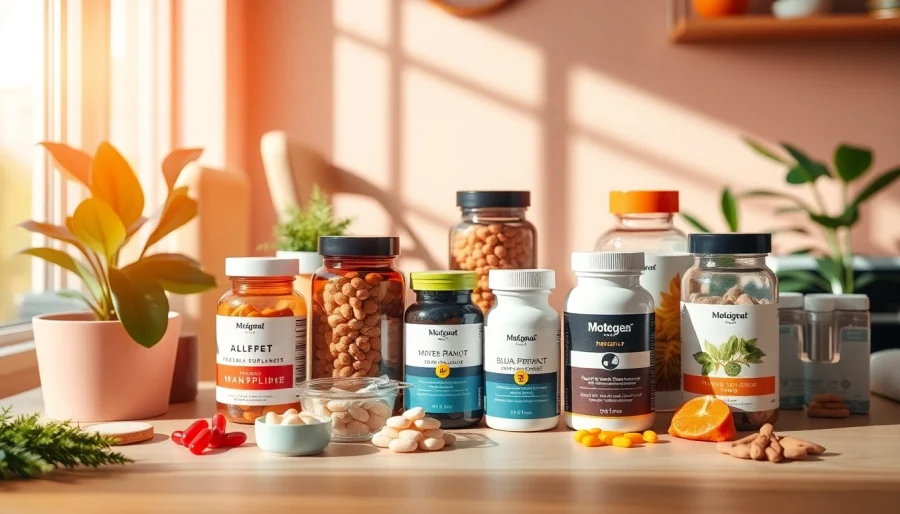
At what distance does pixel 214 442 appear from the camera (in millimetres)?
865

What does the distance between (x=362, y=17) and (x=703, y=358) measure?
2.02 meters

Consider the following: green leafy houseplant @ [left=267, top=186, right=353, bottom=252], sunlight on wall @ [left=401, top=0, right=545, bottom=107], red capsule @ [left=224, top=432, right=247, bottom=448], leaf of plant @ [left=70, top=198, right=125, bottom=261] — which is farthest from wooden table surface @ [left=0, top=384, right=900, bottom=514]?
sunlight on wall @ [left=401, top=0, right=545, bottom=107]

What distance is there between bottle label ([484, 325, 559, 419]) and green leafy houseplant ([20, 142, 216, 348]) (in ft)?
1.09

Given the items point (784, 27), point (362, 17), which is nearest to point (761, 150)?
point (784, 27)

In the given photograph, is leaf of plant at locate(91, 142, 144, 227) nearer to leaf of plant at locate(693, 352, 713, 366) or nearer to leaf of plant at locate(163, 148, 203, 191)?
leaf of plant at locate(163, 148, 203, 191)

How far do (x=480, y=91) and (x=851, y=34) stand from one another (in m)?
1.09

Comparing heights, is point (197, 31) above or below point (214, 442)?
above

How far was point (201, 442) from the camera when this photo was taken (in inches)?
33.4

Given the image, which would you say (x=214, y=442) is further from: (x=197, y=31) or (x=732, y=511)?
(x=197, y=31)

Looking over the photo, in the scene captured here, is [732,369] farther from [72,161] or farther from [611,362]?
[72,161]

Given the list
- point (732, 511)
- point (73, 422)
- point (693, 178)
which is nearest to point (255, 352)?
point (73, 422)

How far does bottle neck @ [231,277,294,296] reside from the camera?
0.98 meters

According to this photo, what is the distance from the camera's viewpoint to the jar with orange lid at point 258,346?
95 centimetres

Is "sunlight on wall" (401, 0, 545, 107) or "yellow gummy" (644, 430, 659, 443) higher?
"sunlight on wall" (401, 0, 545, 107)
